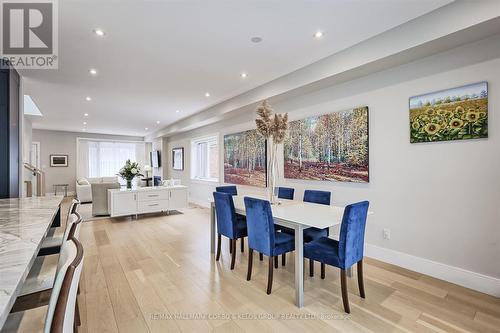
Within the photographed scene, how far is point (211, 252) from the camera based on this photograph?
11.2 ft

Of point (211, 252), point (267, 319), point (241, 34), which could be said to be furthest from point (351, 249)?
point (241, 34)

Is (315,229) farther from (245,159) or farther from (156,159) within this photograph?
(156,159)

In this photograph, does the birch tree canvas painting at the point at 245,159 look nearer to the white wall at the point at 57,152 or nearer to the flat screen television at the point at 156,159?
the flat screen television at the point at 156,159

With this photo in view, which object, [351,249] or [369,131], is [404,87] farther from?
[351,249]

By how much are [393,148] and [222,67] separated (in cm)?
258

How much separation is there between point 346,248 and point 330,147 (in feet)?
6.08

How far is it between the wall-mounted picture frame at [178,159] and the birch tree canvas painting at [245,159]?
119 inches

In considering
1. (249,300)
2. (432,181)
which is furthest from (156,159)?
(432,181)

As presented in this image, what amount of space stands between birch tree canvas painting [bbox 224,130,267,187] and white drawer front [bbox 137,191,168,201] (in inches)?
60.2

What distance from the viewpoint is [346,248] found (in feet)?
6.77

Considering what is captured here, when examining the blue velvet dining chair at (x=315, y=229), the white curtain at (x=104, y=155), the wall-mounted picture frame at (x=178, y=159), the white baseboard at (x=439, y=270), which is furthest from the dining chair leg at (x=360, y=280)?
the white curtain at (x=104, y=155)

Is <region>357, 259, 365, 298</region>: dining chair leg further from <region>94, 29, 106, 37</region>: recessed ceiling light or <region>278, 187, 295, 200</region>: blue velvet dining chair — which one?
<region>94, 29, 106, 37</region>: recessed ceiling light

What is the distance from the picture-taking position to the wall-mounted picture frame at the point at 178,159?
28.0 feet

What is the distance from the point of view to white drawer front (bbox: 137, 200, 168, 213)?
18.3 ft
